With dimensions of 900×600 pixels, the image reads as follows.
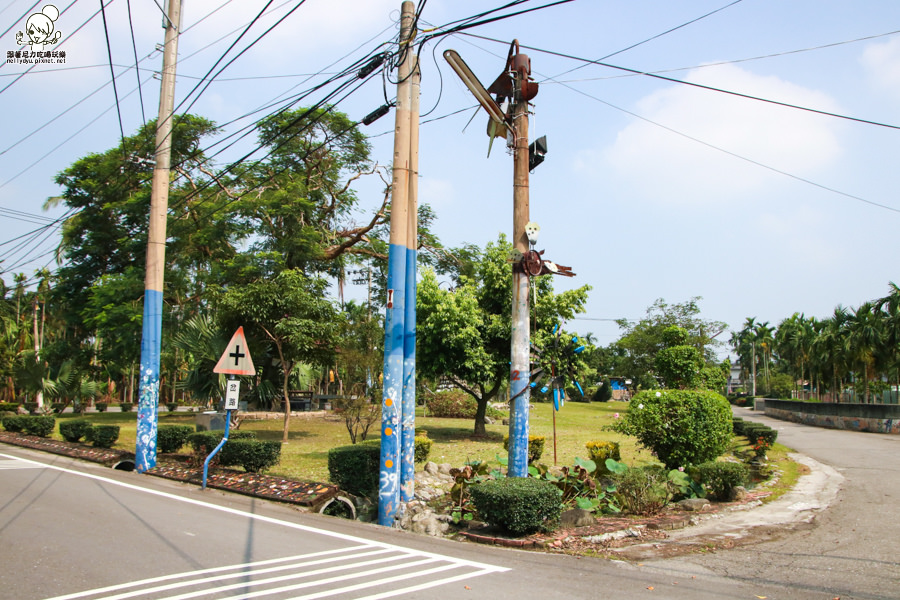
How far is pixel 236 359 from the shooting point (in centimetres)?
1186

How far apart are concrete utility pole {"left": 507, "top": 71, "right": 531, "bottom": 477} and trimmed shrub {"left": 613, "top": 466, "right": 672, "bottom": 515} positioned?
1.99m

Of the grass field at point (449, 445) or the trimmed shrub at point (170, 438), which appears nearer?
the trimmed shrub at point (170, 438)

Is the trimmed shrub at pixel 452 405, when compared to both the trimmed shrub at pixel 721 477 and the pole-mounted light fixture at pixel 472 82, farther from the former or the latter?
the pole-mounted light fixture at pixel 472 82

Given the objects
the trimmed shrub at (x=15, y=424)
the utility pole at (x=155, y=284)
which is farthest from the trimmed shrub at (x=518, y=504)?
the trimmed shrub at (x=15, y=424)

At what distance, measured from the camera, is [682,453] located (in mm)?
13070

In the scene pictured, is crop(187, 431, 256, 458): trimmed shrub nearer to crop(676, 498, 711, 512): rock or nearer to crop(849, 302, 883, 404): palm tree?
crop(676, 498, 711, 512): rock

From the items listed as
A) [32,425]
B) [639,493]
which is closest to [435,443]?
[32,425]

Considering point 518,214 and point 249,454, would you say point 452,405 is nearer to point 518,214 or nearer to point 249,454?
point 249,454

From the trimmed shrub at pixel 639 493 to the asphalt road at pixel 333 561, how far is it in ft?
5.50

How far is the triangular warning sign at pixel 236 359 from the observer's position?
11.7m

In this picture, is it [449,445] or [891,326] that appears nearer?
[449,445]

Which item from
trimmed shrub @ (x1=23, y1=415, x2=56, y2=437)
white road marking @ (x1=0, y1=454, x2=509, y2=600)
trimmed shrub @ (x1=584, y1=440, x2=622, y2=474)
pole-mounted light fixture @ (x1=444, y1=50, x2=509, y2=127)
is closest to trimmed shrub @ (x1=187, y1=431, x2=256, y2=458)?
white road marking @ (x1=0, y1=454, x2=509, y2=600)

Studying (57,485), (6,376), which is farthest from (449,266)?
(6,376)

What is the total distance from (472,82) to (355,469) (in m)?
6.55
